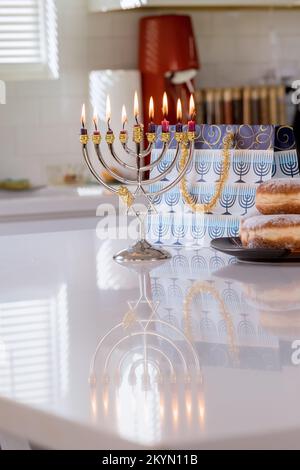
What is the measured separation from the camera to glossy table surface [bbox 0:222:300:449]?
2.81ft

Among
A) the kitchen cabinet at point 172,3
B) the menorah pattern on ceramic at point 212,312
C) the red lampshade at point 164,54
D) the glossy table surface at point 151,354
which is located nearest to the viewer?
the glossy table surface at point 151,354

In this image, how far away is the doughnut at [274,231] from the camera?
1642 millimetres

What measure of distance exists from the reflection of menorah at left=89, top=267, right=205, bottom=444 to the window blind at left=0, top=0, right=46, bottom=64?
9.81 ft

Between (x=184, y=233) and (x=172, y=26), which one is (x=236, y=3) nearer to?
(x=172, y=26)

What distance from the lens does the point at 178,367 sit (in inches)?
41.1

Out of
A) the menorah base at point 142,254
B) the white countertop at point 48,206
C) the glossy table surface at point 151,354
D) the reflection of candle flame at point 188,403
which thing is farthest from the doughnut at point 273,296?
the white countertop at point 48,206

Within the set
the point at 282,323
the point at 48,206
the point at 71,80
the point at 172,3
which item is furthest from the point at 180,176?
the point at 71,80

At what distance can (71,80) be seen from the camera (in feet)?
13.7

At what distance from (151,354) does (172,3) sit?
9.79 ft

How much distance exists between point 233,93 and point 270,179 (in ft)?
8.05

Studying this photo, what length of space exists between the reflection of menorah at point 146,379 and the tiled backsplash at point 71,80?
287cm

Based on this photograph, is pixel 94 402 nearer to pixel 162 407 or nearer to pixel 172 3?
pixel 162 407

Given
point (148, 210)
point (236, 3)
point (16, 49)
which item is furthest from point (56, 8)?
point (148, 210)

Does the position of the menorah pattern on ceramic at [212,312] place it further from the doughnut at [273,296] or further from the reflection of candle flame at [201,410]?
the reflection of candle flame at [201,410]
